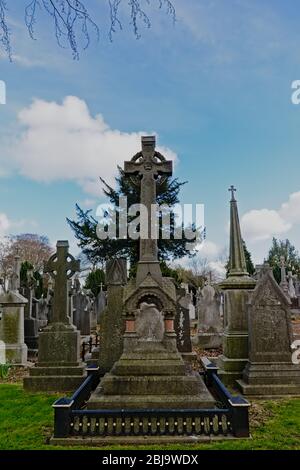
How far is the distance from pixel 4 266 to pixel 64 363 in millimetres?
37084

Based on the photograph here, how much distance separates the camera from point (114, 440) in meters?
4.46

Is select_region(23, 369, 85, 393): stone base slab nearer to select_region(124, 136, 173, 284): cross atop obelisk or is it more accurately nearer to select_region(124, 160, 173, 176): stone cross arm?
select_region(124, 136, 173, 284): cross atop obelisk

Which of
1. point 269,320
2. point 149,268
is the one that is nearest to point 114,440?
point 149,268

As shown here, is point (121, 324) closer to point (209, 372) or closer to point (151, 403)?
point (209, 372)

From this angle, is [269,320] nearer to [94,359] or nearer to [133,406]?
[133,406]

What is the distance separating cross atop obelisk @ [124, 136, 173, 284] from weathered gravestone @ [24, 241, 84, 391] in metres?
2.53

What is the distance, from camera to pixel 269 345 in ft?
23.5

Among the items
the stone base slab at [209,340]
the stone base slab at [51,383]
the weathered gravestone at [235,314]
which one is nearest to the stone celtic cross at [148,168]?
the weathered gravestone at [235,314]

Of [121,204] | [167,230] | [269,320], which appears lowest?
[269,320]

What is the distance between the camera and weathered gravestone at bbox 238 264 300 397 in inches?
269

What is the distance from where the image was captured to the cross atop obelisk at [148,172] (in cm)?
665

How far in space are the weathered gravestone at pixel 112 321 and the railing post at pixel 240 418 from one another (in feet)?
11.8

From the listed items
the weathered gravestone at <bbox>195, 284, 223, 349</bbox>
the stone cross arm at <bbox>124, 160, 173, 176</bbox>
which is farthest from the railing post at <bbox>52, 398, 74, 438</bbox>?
the weathered gravestone at <bbox>195, 284, 223, 349</bbox>
